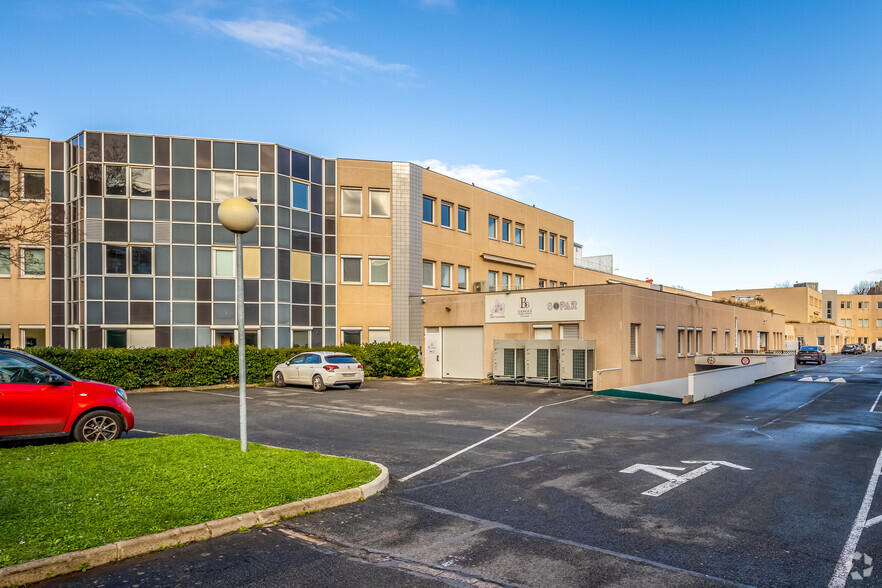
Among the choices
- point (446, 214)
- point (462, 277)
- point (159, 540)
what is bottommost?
point (159, 540)

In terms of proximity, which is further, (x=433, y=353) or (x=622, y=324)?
(x=433, y=353)

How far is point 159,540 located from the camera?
604 cm

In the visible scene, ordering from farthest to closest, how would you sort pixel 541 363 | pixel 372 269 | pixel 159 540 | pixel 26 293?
pixel 372 269 → pixel 26 293 → pixel 541 363 → pixel 159 540

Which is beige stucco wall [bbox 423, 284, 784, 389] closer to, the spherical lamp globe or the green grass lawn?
the green grass lawn

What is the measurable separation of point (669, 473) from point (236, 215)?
7903mm

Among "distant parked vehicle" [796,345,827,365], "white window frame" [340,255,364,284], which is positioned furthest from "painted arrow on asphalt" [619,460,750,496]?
"distant parked vehicle" [796,345,827,365]

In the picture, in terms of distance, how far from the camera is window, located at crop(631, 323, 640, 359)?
2819 cm

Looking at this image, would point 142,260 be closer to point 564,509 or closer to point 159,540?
point 159,540

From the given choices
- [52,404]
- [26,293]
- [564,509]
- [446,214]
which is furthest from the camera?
[446,214]

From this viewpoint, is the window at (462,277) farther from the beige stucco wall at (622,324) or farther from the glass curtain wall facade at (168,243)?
the glass curtain wall facade at (168,243)

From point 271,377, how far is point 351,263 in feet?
25.0

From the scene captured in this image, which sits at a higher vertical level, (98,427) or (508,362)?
(98,427)

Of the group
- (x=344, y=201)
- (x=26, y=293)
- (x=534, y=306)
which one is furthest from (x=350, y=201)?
(x=26, y=293)

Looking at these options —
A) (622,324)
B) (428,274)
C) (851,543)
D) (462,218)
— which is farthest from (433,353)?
(851,543)
